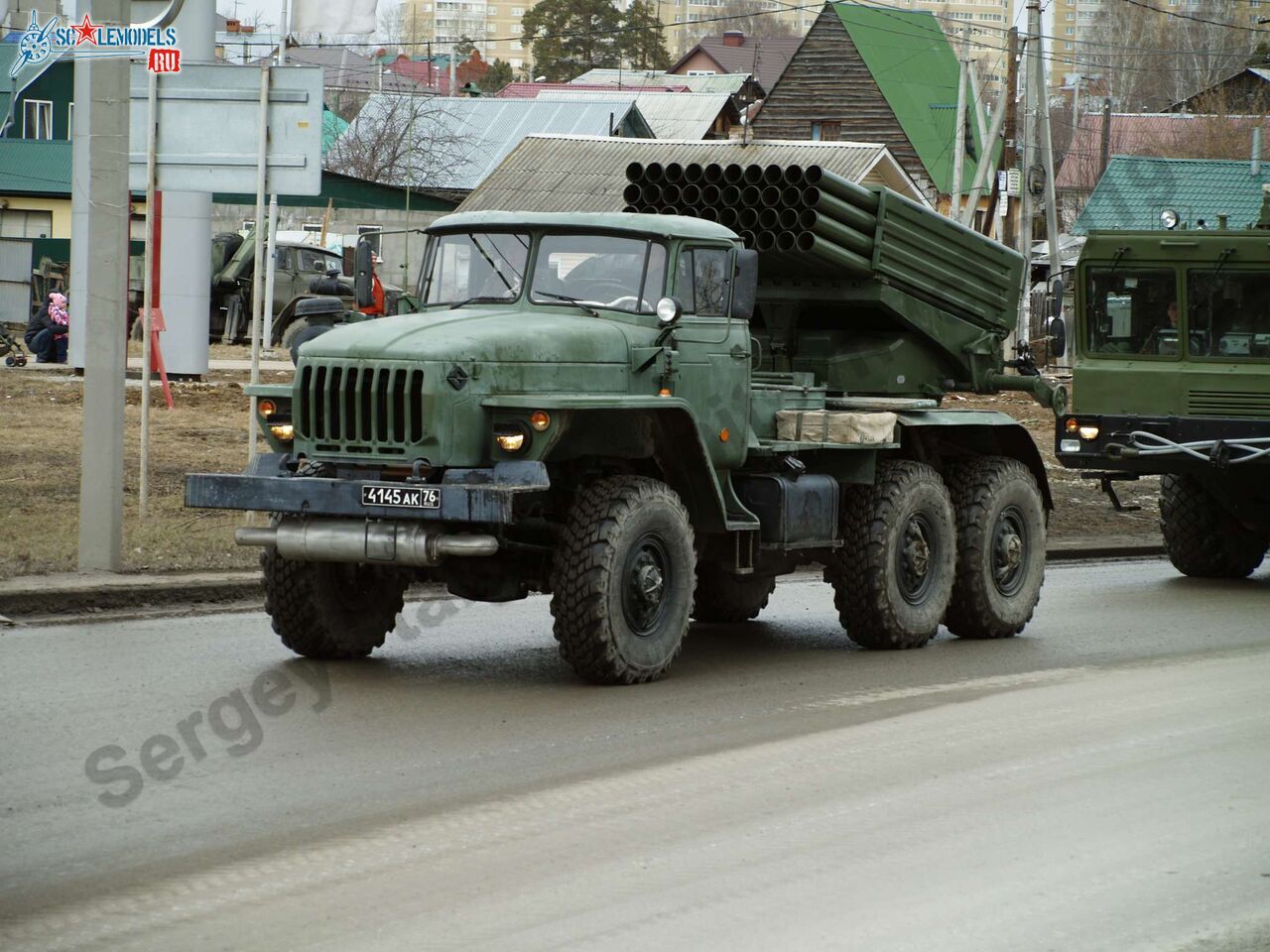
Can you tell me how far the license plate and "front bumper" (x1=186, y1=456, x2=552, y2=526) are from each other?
0.9 inches

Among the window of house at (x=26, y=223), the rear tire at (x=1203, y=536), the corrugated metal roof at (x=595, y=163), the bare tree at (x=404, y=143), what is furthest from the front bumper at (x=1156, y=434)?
the window of house at (x=26, y=223)

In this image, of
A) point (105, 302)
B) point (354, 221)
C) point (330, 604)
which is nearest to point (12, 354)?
point (105, 302)

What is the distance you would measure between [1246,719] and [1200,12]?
377 ft

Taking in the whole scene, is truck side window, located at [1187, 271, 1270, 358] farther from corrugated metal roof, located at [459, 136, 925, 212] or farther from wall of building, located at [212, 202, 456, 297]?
wall of building, located at [212, 202, 456, 297]

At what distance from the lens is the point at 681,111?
220 feet

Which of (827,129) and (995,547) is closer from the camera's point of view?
(995,547)

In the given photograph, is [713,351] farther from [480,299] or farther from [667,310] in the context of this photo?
[480,299]

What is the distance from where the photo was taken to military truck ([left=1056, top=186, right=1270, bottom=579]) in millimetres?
15906

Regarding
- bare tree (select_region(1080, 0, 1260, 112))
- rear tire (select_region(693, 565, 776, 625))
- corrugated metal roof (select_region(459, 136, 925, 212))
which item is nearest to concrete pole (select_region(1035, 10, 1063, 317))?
corrugated metal roof (select_region(459, 136, 925, 212))

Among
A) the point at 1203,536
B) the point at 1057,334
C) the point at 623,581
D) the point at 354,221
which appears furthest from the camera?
the point at 354,221

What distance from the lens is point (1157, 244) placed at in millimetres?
16625

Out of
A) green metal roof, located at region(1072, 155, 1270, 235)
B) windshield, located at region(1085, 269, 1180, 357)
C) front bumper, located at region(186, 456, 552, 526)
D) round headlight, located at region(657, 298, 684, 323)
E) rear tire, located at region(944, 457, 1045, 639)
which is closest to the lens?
front bumper, located at region(186, 456, 552, 526)

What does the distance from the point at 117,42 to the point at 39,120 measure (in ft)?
161

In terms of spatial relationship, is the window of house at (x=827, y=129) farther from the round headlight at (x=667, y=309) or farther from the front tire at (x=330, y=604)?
the front tire at (x=330, y=604)
